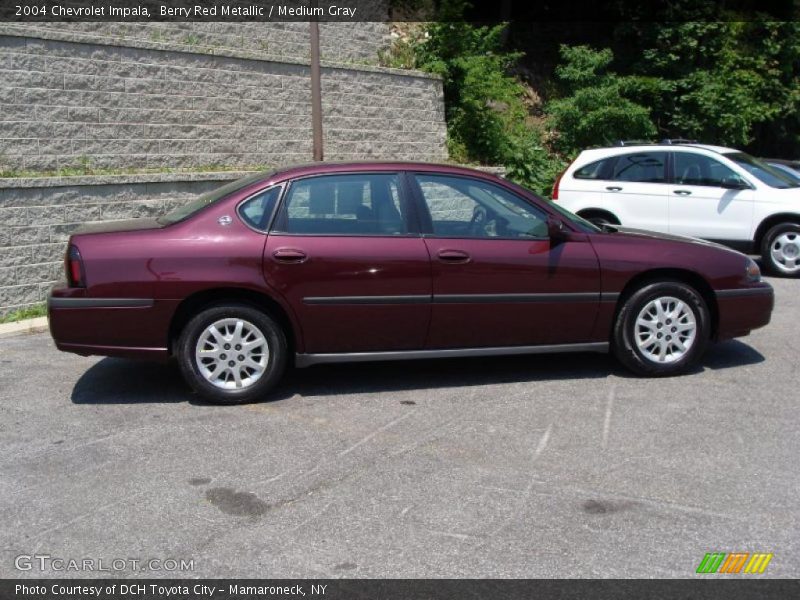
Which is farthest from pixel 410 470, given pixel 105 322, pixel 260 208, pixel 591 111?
A: pixel 591 111

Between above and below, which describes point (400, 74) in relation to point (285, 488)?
above

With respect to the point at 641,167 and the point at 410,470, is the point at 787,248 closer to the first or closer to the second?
the point at 641,167

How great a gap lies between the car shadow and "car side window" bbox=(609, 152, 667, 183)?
4.30 meters

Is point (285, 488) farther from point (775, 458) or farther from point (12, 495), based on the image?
point (775, 458)

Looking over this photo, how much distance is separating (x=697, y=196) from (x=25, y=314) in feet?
25.6

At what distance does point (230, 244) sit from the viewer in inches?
220

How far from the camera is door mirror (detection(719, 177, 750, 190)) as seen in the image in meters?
10.5

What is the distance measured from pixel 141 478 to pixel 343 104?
30.7 feet

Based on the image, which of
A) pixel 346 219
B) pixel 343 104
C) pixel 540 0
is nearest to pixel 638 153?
pixel 343 104

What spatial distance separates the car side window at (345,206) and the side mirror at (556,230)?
3.32 ft

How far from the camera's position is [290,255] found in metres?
5.64

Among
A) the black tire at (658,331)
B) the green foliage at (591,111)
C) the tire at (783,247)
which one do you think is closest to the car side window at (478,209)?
the black tire at (658,331)

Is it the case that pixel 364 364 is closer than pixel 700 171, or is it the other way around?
pixel 364 364

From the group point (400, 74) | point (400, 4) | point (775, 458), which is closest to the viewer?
point (775, 458)
